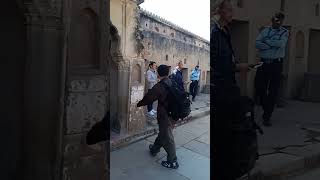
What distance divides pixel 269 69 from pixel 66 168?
56.1 inches

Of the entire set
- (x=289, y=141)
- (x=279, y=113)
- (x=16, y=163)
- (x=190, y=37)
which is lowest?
(x=16, y=163)

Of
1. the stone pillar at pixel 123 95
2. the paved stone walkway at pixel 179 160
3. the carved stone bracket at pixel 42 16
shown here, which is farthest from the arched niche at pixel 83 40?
the paved stone walkway at pixel 179 160

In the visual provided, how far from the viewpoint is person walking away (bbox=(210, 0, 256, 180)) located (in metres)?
2.74

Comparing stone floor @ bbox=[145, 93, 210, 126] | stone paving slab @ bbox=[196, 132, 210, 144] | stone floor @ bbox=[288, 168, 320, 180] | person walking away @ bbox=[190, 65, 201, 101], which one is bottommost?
stone floor @ bbox=[288, 168, 320, 180]

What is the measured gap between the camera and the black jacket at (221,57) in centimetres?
274

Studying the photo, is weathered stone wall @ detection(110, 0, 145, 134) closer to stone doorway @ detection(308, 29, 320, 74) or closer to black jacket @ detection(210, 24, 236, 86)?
black jacket @ detection(210, 24, 236, 86)

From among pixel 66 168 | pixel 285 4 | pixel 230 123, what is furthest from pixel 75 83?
pixel 285 4

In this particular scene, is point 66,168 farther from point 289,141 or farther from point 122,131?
point 289,141

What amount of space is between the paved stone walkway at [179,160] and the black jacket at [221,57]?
0.27m

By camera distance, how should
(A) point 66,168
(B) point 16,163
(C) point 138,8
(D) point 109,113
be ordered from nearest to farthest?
(C) point 138,8, (D) point 109,113, (A) point 66,168, (B) point 16,163

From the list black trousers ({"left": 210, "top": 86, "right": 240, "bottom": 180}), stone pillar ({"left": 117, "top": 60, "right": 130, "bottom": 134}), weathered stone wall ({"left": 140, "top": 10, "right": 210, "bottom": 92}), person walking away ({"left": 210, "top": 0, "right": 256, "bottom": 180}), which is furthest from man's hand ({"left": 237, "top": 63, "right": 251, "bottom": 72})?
stone pillar ({"left": 117, "top": 60, "right": 130, "bottom": 134})

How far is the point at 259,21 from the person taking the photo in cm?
282

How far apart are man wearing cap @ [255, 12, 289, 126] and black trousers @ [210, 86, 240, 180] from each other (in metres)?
0.18

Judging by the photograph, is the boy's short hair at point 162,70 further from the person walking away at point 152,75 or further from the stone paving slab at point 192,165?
the stone paving slab at point 192,165
